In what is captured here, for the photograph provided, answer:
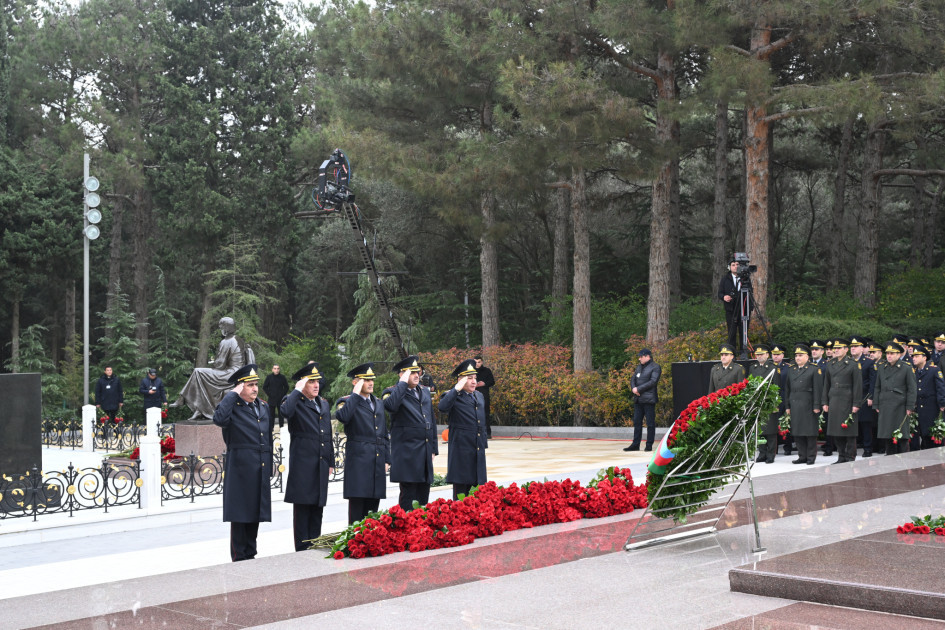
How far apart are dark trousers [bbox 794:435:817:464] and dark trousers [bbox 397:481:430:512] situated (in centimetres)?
680

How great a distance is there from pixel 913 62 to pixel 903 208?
13.5 meters

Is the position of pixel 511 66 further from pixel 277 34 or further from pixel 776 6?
pixel 277 34

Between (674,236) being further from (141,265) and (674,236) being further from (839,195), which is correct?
(141,265)

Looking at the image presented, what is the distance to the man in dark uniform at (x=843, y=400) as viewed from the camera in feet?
42.8

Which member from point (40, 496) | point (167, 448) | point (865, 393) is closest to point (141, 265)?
point (167, 448)

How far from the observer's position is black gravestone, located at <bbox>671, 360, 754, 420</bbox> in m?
15.2

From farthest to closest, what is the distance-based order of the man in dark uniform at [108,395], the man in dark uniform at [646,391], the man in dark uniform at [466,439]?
the man in dark uniform at [108,395] < the man in dark uniform at [646,391] < the man in dark uniform at [466,439]

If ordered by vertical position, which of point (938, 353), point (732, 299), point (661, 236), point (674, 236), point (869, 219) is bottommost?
point (938, 353)

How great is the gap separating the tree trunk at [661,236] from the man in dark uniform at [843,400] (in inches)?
328

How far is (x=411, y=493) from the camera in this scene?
8.92 m

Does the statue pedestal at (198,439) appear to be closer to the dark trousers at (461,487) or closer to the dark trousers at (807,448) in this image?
the dark trousers at (461,487)

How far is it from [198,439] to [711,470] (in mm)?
9255

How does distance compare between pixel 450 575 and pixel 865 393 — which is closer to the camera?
pixel 450 575

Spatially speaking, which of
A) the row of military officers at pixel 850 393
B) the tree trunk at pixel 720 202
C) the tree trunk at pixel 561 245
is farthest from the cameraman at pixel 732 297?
the tree trunk at pixel 561 245
